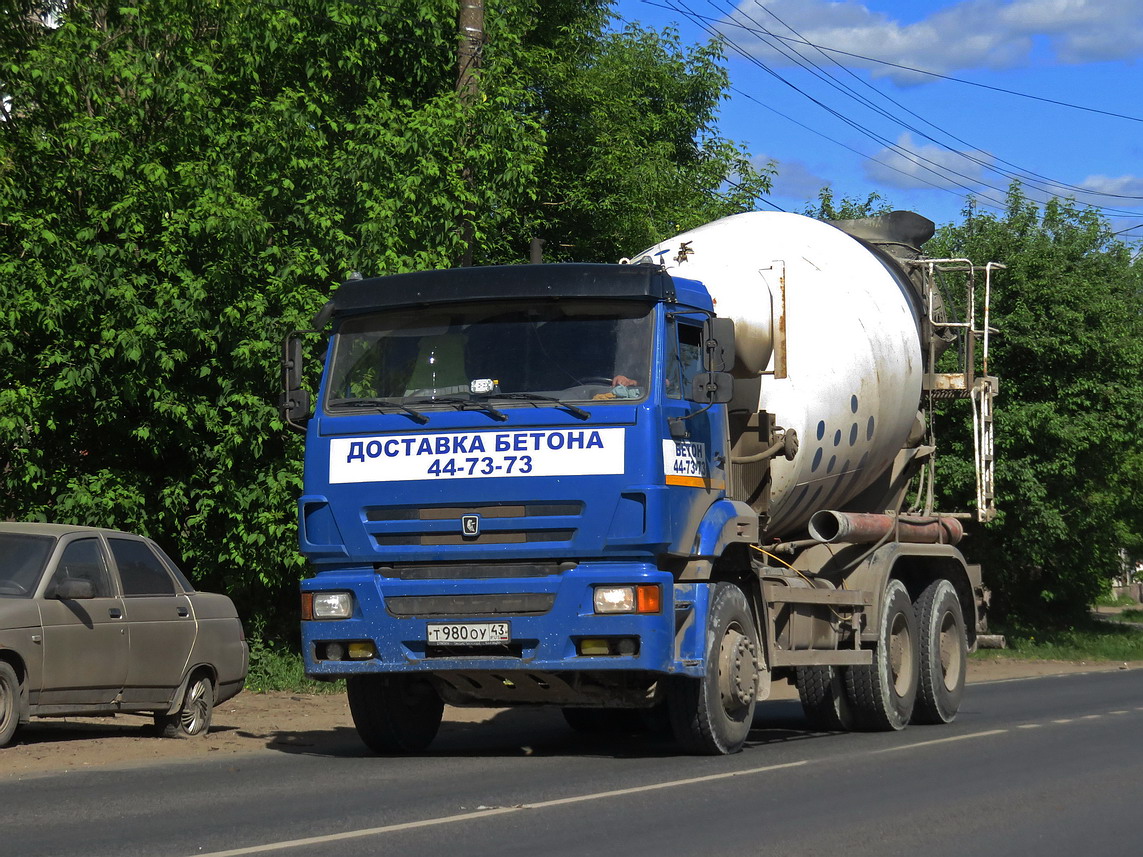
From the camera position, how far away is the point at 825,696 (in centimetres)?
1300

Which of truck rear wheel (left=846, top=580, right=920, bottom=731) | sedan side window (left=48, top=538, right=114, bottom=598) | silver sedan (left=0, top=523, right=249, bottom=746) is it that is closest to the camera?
silver sedan (left=0, top=523, right=249, bottom=746)

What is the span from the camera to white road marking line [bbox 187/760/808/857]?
6.73 meters

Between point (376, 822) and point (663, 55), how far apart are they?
72.5 ft

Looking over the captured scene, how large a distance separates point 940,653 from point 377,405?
6.40 meters

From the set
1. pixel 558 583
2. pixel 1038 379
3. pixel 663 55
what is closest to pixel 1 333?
pixel 558 583

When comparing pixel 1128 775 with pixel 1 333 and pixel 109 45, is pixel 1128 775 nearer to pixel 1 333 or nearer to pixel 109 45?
pixel 1 333

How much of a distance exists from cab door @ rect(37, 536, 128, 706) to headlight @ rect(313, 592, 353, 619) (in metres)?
2.05

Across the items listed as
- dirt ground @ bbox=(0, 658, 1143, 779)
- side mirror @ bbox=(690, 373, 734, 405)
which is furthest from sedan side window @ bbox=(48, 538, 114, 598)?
side mirror @ bbox=(690, 373, 734, 405)

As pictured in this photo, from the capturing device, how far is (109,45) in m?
17.1

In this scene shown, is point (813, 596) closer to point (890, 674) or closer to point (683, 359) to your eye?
point (890, 674)

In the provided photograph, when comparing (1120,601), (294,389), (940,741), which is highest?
(294,389)

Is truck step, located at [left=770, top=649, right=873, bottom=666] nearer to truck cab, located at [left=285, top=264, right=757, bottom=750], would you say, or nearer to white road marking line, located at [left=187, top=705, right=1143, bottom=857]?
white road marking line, located at [left=187, top=705, right=1143, bottom=857]

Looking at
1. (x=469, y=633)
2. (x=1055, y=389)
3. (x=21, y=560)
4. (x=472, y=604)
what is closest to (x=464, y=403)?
(x=472, y=604)

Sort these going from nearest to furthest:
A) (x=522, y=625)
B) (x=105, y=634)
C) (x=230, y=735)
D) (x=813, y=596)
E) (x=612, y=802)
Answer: (x=612, y=802), (x=522, y=625), (x=105, y=634), (x=813, y=596), (x=230, y=735)
